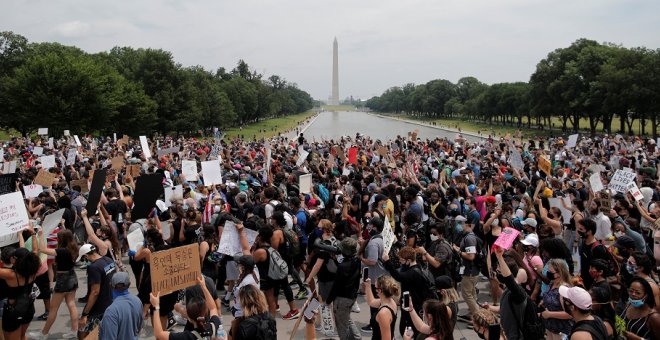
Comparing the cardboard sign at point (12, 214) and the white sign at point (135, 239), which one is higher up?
the cardboard sign at point (12, 214)

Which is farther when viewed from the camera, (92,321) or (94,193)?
(94,193)

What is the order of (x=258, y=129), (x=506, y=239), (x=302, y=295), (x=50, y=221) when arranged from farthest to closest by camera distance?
1. (x=258, y=129)
2. (x=302, y=295)
3. (x=50, y=221)
4. (x=506, y=239)

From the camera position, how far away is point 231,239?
26.4ft

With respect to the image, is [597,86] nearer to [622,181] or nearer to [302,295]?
[622,181]

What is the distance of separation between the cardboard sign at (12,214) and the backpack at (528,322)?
7171 mm

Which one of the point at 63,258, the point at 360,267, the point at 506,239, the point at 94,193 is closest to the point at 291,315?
the point at 360,267

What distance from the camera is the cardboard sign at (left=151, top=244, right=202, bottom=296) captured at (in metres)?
5.64

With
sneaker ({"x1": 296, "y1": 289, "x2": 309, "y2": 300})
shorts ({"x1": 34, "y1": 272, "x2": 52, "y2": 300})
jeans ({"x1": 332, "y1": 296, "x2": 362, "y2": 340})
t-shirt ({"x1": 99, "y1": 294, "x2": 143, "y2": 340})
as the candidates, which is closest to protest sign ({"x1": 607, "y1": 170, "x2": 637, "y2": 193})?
sneaker ({"x1": 296, "y1": 289, "x2": 309, "y2": 300})

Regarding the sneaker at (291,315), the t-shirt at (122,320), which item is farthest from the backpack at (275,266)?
the t-shirt at (122,320)

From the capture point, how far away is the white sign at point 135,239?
8285 millimetres

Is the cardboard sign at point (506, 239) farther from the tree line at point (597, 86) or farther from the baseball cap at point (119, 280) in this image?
the tree line at point (597, 86)

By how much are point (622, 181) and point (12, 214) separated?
12447 millimetres

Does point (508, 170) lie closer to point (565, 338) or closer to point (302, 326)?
point (302, 326)

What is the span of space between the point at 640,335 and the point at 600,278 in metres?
0.93
